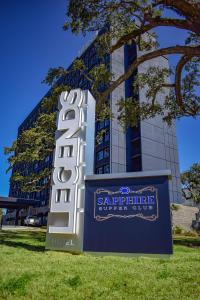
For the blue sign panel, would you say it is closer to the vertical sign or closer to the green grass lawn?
the vertical sign

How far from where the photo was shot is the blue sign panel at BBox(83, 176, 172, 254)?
7.29 m

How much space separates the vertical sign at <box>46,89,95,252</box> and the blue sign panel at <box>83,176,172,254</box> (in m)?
0.42

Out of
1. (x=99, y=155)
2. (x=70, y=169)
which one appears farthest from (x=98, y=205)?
(x=99, y=155)

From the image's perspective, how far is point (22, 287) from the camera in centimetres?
418

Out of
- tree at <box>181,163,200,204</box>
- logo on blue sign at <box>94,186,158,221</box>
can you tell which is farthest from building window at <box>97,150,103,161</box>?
logo on blue sign at <box>94,186,158,221</box>

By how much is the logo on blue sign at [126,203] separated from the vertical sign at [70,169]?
2.18 feet

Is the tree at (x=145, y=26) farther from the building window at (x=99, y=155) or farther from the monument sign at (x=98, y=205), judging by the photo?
the building window at (x=99, y=155)

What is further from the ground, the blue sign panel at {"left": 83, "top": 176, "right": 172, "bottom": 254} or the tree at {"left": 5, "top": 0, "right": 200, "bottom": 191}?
the tree at {"left": 5, "top": 0, "right": 200, "bottom": 191}

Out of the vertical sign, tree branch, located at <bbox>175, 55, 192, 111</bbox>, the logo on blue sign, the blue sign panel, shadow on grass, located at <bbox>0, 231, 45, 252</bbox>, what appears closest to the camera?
the blue sign panel

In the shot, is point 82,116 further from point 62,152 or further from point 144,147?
point 144,147

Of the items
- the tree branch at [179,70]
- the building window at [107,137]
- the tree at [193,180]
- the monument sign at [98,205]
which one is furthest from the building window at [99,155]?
the monument sign at [98,205]

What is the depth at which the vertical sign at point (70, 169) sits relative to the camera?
8.26 metres

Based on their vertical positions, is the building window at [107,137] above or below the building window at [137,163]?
above

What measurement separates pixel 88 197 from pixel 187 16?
844 centimetres
